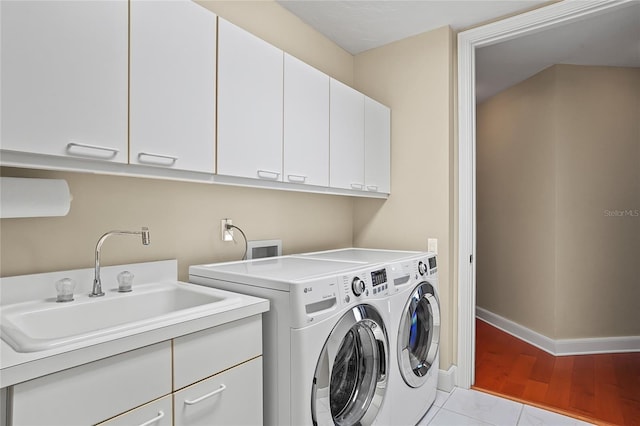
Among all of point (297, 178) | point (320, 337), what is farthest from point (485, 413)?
point (297, 178)

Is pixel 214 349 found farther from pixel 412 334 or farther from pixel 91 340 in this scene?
pixel 412 334

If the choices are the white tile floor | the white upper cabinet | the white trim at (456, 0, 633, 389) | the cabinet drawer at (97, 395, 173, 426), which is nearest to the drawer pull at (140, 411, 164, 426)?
the cabinet drawer at (97, 395, 173, 426)

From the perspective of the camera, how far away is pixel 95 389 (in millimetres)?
935

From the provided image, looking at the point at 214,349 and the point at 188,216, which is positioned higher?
the point at 188,216

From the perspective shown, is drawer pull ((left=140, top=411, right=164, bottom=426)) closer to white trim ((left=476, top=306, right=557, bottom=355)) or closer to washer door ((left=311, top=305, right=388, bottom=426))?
washer door ((left=311, top=305, right=388, bottom=426))

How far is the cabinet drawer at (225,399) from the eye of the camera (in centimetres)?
113

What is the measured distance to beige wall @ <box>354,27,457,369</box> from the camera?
2523 millimetres

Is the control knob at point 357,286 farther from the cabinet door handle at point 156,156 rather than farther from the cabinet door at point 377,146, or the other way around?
the cabinet door at point 377,146

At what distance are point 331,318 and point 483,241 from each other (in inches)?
128

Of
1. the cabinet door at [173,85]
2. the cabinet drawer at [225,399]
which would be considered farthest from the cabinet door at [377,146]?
the cabinet drawer at [225,399]

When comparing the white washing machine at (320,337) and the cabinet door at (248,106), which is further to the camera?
the cabinet door at (248,106)

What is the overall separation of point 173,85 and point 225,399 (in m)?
1.15

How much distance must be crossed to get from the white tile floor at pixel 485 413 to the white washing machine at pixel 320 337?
1.95 feet

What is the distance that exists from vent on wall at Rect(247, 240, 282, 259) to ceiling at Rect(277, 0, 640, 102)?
1481mm
